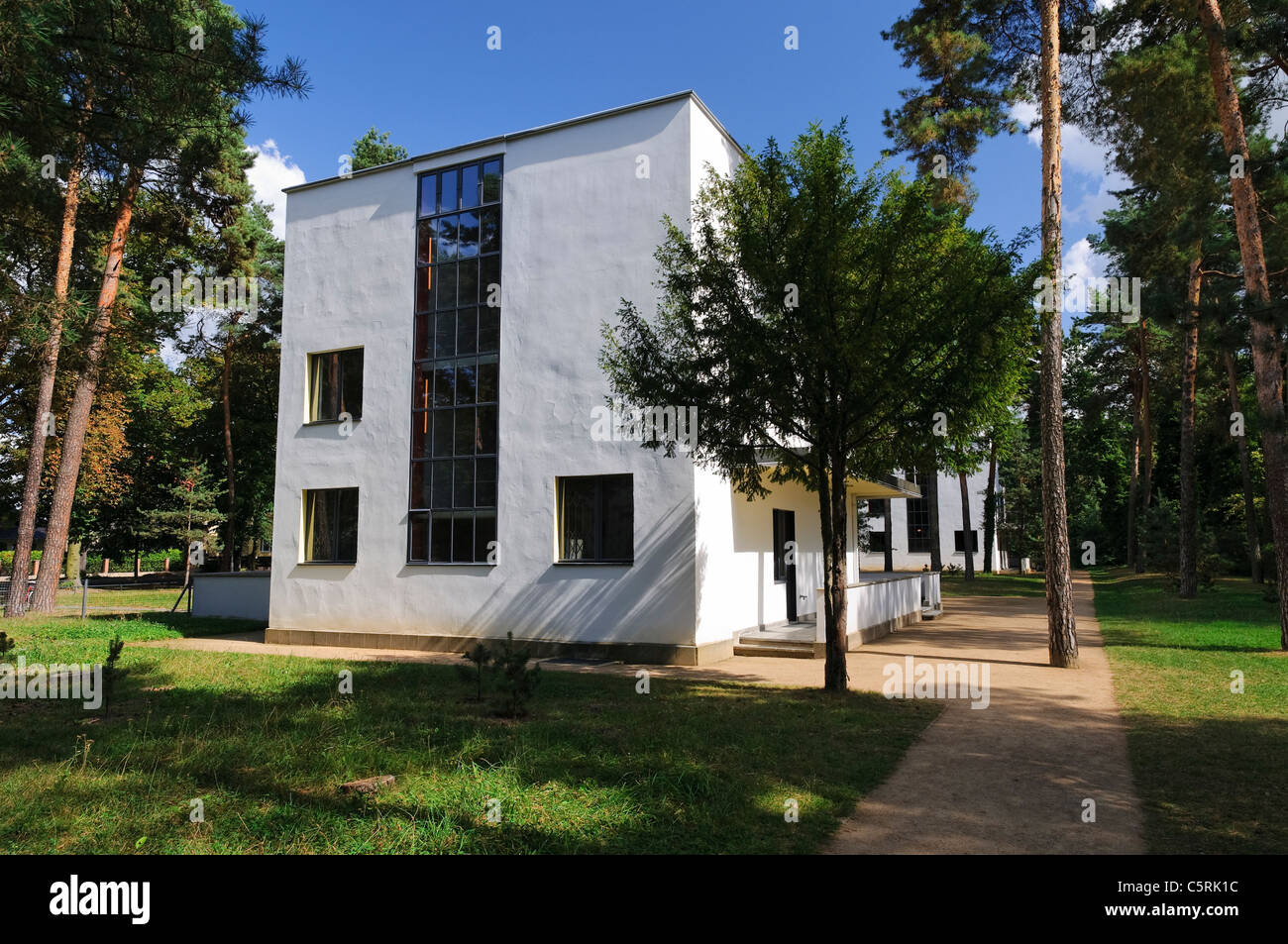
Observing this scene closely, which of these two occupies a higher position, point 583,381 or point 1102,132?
point 1102,132

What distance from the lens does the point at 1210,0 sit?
13.1 m

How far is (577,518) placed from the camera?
45.5 ft

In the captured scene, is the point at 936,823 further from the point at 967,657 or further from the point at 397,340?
the point at 397,340

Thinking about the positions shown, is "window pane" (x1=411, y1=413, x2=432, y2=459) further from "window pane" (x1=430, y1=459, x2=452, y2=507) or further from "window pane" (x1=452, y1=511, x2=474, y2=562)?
"window pane" (x1=452, y1=511, x2=474, y2=562)

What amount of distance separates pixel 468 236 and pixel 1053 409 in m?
11.2

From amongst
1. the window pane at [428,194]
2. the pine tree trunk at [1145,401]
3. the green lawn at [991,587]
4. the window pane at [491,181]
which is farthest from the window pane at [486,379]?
the pine tree trunk at [1145,401]

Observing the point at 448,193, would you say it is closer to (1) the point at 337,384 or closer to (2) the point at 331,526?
(1) the point at 337,384

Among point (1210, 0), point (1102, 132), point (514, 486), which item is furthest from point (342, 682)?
point (1210, 0)

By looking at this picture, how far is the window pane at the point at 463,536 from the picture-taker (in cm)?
1462

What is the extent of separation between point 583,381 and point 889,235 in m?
6.45

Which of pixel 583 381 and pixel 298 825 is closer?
pixel 298 825

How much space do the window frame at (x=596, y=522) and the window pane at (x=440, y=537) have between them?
7.92ft

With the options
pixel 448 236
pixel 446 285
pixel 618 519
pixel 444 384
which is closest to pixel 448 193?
pixel 448 236

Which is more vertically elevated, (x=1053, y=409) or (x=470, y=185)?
(x=470, y=185)
